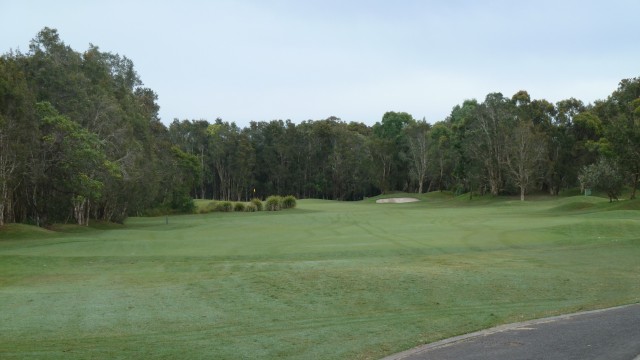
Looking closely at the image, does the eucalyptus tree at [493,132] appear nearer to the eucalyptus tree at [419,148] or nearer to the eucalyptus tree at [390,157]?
the eucalyptus tree at [419,148]

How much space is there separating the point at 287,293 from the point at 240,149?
96262 mm

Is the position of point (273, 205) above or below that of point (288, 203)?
below

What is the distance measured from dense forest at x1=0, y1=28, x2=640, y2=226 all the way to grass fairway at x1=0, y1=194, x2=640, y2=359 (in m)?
10.5

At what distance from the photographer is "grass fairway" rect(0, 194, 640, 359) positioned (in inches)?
351

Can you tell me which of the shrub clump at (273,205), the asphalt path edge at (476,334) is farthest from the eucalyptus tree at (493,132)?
the asphalt path edge at (476,334)

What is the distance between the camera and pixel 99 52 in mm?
53000

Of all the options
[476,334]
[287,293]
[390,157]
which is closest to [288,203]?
[390,157]

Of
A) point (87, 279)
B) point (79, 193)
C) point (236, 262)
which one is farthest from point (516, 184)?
point (87, 279)

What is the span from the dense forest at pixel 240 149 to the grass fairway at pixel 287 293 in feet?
34.5

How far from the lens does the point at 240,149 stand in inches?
4245

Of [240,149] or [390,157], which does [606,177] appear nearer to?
[390,157]

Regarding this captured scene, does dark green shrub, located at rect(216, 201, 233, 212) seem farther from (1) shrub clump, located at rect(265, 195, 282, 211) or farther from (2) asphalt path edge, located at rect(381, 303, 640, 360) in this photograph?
(2) asphalt path edge, located at rect(381, 303, 640, 360)

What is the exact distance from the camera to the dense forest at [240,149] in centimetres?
3425

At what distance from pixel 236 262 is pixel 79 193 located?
64.8 ft
